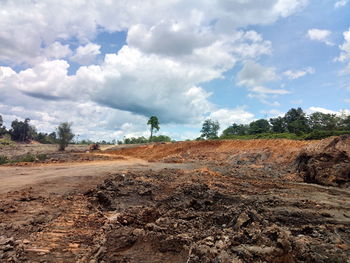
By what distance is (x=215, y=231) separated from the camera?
4367mm

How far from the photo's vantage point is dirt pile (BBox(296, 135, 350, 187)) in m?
11.2

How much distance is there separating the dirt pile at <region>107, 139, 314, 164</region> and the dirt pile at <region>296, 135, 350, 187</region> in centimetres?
436

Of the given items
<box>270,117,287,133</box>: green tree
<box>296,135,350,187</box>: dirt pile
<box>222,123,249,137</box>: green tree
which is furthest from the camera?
<box>222,123,249,137</box>: green tree

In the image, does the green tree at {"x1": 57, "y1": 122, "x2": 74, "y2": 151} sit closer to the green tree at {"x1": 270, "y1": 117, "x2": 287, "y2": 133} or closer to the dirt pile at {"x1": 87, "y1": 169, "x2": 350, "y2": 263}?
the dirt pile at {"x1": 87, "y1": 169, "x2": 350, "y2": 263}

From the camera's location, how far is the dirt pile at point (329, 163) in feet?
36.8

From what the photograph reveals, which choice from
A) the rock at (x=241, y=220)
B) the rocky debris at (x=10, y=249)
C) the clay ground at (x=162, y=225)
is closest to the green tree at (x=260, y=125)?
the clay ground at (x=162, y=225)

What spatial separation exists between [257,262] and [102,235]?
2.38 meters

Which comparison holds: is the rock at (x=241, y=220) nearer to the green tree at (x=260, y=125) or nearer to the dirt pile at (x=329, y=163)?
the dirt pile at (x=329, y=163)

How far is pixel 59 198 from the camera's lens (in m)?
6.58

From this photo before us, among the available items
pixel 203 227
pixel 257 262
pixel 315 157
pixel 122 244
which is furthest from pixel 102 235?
pixel 315 157

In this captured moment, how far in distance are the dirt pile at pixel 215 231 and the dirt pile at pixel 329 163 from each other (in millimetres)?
5084

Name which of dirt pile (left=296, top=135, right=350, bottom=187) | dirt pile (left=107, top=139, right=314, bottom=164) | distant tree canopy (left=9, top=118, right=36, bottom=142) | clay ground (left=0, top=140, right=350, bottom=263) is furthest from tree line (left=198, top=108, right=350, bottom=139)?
distant tree canopy (left=9, top=118, right=36, bottom=142)

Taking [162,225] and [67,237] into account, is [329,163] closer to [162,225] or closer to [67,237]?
[162,225]

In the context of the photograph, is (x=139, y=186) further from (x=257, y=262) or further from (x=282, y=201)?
(x=257, y=262)
